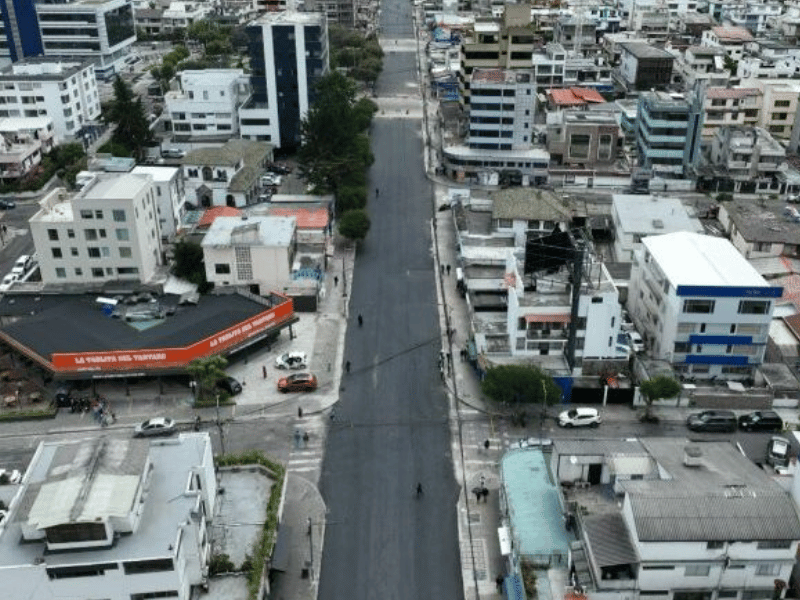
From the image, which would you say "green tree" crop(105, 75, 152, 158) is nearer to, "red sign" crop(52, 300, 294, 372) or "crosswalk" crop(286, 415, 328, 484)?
"red sign" crop(52, 300, 294, 372)

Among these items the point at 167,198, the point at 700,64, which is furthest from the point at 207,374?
the point at 700,64

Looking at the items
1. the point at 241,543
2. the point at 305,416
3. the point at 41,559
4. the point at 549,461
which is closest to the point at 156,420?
the point at 305,416

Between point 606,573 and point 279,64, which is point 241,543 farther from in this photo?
point 279,64

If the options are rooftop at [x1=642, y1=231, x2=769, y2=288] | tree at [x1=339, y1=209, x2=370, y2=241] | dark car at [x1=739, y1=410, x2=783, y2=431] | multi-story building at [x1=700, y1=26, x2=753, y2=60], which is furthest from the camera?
multi-story building at [x1=700, y1=26, x2=753, y2=60]

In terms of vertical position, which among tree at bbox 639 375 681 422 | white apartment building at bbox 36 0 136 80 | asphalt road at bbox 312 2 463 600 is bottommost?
asphalt road at bbox 312 2 463 600

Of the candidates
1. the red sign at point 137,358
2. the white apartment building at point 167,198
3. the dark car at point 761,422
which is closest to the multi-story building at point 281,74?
the white apartment building at point 167,198

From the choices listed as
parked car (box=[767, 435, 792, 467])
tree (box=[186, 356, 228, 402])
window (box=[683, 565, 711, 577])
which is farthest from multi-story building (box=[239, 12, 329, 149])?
window (box=[683, 565, 711, 577])

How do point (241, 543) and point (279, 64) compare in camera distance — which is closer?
point (241, 543)

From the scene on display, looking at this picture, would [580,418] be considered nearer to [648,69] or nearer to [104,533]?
A: [104,533]
